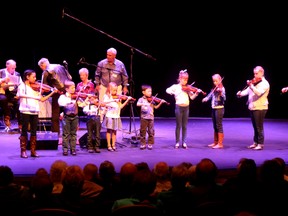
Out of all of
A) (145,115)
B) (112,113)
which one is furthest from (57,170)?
(145,115)

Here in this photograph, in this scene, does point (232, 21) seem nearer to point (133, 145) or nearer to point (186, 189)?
point (133, 145)

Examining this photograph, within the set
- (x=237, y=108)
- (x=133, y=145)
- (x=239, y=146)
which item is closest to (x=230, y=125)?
(x=237, y=108)

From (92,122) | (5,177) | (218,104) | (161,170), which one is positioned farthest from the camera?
(218,104)

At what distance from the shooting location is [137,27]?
1509cm

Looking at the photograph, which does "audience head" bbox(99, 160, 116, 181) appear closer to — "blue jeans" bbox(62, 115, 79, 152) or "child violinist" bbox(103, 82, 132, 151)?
"blue jeans" bbox(62, 115, 79, 152)

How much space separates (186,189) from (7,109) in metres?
8.84

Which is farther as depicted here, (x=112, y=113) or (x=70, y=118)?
(x=112, y=113)

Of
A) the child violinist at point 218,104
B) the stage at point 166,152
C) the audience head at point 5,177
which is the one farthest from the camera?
the child violinist at point 218,104

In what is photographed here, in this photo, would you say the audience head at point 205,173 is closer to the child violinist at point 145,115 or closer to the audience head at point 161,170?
the audience head at point 161,170

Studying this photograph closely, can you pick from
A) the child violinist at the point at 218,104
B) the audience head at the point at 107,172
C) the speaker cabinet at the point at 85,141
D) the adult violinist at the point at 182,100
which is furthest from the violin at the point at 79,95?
the audience head at the point at 107,172

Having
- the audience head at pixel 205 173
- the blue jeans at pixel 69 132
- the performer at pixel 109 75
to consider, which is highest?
the performer at pixel 109 75

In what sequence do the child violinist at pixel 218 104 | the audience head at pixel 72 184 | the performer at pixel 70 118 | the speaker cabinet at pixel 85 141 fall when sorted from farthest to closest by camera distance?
the child violinist at pixel 218 104, the speaker cabinet at pixel 85 141, the performer at pixel 70 118, the audience head at pixel 72 184

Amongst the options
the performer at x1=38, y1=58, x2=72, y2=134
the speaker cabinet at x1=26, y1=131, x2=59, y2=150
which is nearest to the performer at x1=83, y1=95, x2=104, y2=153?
the speaker cabinet at x1=26, y1=131, x2=59, y2=150

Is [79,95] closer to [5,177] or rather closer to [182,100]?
[182,100]
